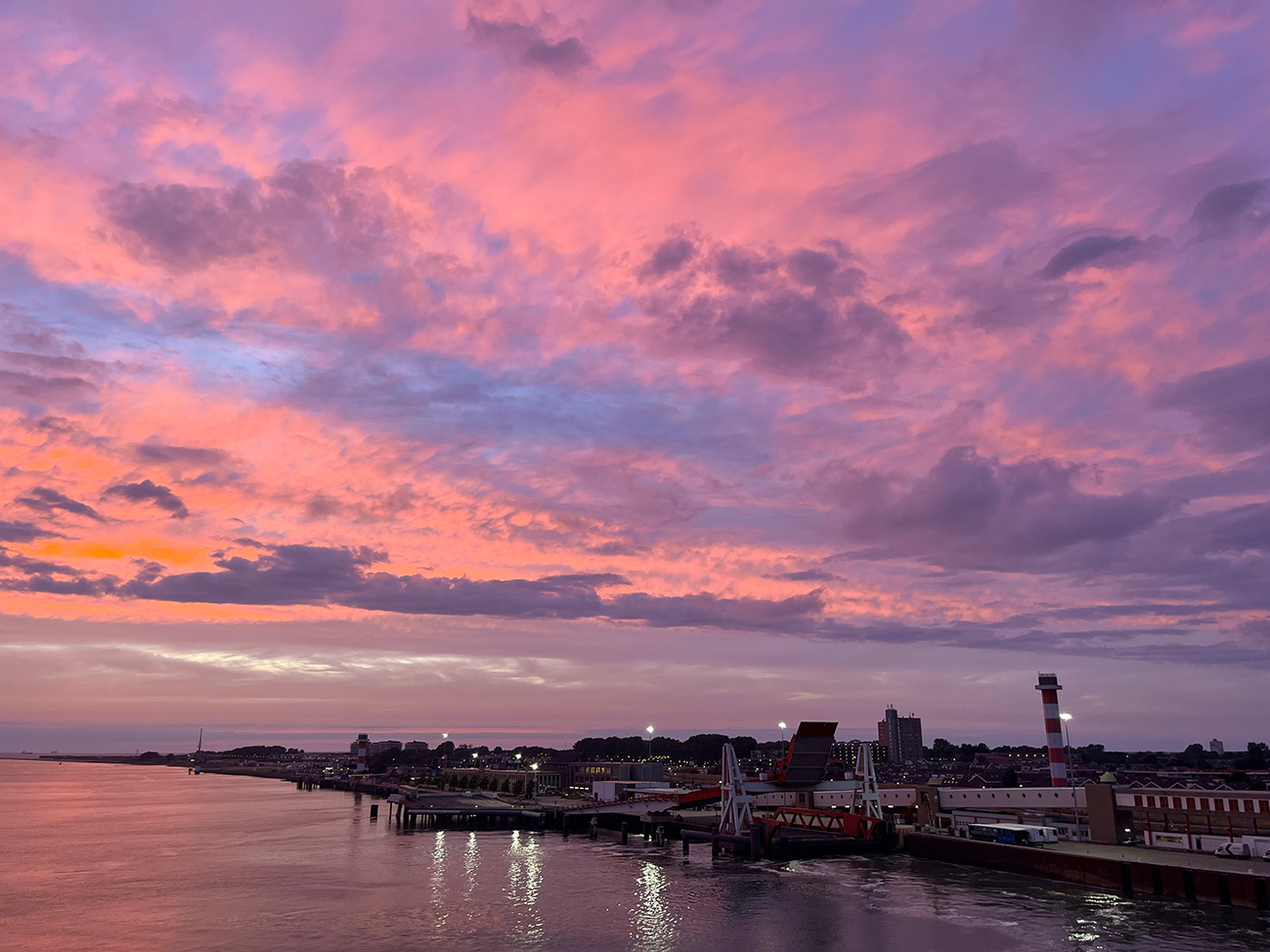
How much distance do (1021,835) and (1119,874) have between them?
1261 cm

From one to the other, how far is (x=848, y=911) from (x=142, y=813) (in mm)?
152543

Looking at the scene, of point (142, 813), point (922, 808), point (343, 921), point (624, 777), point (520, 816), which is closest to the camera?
point (343, 921)

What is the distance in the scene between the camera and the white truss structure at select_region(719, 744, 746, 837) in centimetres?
9100

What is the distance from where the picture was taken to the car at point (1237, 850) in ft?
204

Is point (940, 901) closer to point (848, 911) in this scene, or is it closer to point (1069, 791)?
point (848, 911)

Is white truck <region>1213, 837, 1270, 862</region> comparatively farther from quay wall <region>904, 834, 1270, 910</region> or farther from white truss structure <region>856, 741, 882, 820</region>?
Answer: white truss structure <region>856, 741, 882, 820</region>

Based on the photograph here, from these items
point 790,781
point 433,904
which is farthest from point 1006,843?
point 433,904

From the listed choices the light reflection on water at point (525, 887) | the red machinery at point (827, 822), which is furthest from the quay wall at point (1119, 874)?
the light reflection on water at point (525, 887)

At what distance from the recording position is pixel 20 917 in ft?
202

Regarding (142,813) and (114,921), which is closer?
(114,921)

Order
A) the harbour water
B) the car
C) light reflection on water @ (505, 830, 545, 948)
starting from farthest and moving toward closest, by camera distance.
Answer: the car → light reflection on water @ (505, 830, 545, 948) → the harbour water

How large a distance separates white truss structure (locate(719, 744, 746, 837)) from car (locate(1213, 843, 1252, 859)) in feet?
134

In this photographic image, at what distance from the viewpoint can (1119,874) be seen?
6100cm

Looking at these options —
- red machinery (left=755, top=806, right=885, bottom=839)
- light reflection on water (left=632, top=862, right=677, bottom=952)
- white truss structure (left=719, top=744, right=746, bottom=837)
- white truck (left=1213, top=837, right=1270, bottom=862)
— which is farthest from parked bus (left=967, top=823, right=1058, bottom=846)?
light reflection on water (left=632, top=862, right=677, bottom=952)
